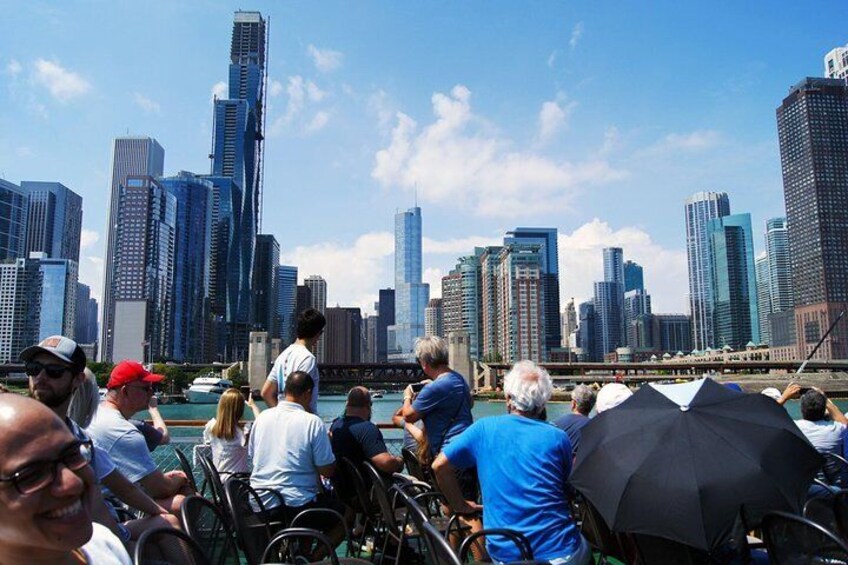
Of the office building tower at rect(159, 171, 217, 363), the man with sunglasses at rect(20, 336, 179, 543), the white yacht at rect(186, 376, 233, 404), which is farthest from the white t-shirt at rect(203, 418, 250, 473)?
the office building tower at rect(159, 171, 217, 363)

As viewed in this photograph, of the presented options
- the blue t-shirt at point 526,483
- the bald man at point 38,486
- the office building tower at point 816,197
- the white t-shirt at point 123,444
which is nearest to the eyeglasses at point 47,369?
the white t-shirt at point 123,444

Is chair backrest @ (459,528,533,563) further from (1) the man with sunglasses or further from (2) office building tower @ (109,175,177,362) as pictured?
(2) office building tower @ (109,175,177,362)

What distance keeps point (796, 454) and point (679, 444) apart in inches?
25.7

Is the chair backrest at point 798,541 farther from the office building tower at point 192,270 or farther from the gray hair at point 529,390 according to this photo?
the office building tower at point 192,270

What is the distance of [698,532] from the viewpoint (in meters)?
2.60

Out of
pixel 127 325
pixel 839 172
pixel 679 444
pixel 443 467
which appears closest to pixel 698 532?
pixel 679 444

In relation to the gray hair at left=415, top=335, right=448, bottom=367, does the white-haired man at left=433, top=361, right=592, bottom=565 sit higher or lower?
lower

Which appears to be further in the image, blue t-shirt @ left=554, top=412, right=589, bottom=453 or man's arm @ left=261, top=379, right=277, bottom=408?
man's arm @ left=261, top=379, right=277, bottom=408

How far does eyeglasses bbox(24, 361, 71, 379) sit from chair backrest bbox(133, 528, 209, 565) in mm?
1354

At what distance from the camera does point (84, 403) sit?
11.3ft

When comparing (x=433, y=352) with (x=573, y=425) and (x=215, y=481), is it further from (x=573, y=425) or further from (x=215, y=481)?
(x=215, y=481)

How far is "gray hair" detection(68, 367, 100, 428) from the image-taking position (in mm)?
3389

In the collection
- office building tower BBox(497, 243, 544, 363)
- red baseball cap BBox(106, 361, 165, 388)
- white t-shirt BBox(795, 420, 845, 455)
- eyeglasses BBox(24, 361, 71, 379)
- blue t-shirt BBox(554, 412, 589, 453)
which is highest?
office building tower BBox(497, 243, 544, 363)

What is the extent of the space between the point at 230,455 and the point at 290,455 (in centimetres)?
156
